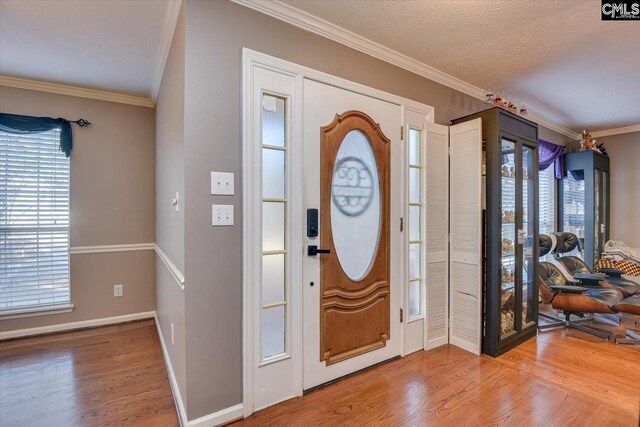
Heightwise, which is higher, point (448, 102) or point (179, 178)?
point (448, 102)

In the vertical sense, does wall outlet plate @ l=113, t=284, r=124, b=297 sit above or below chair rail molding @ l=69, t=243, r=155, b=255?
below

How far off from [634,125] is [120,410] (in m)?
7.07

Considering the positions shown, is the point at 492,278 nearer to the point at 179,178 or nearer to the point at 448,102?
the point at 448,102

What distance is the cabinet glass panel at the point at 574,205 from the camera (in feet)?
15.4

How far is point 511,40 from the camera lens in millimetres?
2277

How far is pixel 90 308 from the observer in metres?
3.27

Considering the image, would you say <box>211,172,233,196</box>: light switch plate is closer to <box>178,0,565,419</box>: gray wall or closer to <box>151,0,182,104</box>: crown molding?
<box>178,0,565,419</box>: gray wall

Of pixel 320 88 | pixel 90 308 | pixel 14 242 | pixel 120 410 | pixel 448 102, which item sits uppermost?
pixel 448 102

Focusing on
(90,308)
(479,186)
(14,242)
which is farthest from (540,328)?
(14,242)

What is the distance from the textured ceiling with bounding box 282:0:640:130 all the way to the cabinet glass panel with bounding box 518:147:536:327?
0.78m

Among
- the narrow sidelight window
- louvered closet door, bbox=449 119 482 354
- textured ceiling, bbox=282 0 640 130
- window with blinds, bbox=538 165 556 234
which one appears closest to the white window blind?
window with blinds, bbox=538 165 556 234

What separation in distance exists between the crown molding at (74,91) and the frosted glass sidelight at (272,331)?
118 inches

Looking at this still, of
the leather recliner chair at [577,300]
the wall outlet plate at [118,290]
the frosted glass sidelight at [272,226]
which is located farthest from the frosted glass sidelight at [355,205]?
the wall outlet plate at [118,290]

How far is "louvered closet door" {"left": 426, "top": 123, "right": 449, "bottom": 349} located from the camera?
2.68m
